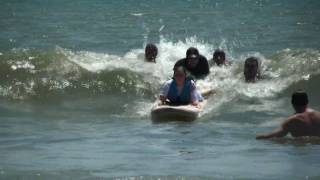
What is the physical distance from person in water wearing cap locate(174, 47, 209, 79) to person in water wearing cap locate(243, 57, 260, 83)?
0.83m

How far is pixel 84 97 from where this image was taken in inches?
698

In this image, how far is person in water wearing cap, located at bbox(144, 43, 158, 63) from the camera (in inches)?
742

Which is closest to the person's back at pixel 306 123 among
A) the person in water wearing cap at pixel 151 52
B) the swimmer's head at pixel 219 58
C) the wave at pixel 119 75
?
the wave at pixel 119 75

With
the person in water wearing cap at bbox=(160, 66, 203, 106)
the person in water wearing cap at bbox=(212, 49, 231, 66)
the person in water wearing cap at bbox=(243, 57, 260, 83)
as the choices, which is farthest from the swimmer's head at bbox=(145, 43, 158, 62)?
the person in water wearing cap at bbox=(160, 66, 203, 106)

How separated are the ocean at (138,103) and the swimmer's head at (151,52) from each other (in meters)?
0.28

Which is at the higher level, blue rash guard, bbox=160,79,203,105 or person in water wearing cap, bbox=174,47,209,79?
person in water wearing cap, bbox=174,47,209,79

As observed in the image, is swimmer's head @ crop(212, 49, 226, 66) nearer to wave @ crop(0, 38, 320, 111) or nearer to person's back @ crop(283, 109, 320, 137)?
wave @ crop(0, 38, 320, 111)

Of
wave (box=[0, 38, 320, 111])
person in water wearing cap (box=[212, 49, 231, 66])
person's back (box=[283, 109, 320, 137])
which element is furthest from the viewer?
person in water wearing cap (box=[212, 49, 231, 66])

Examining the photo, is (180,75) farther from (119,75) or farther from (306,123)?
(119,75)

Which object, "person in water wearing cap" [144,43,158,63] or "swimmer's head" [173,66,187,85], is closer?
"swimmer's head" [173,66,187,85]

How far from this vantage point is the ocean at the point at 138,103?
9547 mm

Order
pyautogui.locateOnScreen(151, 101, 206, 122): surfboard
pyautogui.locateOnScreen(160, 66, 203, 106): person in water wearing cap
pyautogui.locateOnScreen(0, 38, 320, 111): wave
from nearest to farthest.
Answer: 1. pyautogui.locateOnScreen(151, 101, 206, 122): surfboard
2. pyautogui.locateOnScreen(160, 66, 203, 106): person in water wearing cap
3. pyautogui.locateOnScreen(0, 38, 320, 111): wave

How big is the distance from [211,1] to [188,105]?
43.5m

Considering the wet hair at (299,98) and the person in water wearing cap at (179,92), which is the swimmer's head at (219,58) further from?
the wet hair at (299,98)
